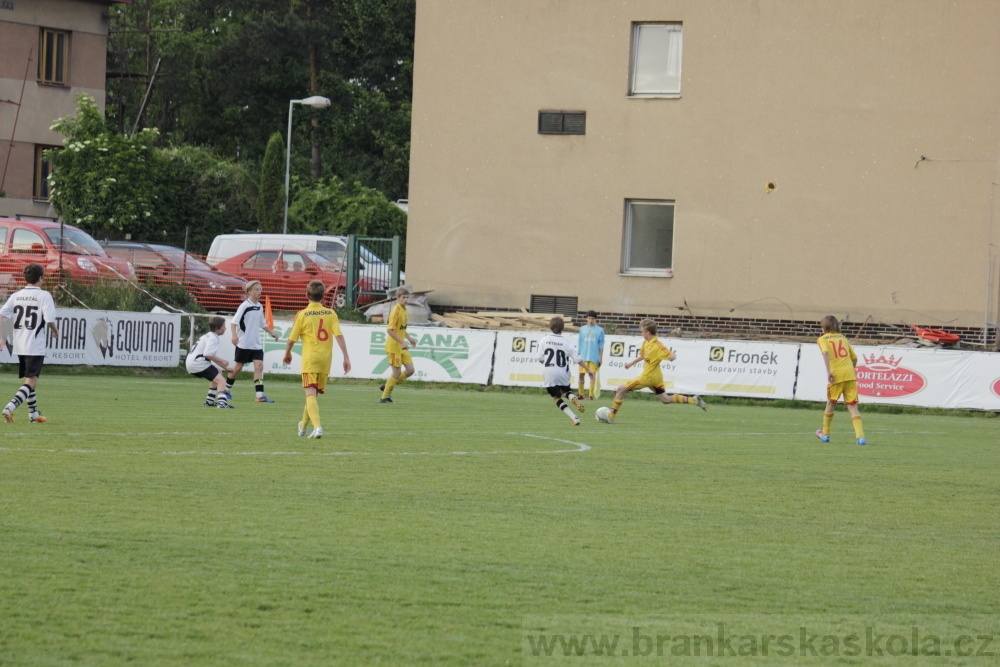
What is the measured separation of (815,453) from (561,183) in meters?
17.8

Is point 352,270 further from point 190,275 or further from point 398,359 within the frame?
point 398,359

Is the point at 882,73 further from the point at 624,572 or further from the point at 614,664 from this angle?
the point at 614,664

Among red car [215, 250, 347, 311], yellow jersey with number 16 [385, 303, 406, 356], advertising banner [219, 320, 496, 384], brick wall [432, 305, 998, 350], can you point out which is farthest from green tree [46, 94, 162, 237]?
yellow jersey with number 16 [385, 303, 406, 356]

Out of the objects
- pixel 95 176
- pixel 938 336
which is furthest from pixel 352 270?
pixel 938 336

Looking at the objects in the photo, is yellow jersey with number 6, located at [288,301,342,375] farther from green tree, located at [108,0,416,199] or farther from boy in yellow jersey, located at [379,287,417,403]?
green tree, located at [108,0,416,199]

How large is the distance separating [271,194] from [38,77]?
9.37m

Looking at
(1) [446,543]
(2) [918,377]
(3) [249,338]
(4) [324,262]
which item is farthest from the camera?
(4) [324,262]

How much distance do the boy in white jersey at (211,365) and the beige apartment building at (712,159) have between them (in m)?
12.8

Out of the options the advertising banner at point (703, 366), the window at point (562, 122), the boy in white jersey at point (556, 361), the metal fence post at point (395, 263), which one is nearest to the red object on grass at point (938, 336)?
the advertising banner at point (703, 366)

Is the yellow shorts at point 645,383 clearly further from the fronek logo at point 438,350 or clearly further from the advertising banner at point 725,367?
the fronek logo at point 438,350

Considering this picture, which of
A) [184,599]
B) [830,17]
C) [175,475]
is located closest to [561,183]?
[830,17]

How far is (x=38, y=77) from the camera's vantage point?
4938 cm

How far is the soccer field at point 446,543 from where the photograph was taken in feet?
21.5

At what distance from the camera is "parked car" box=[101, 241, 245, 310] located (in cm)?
3428
